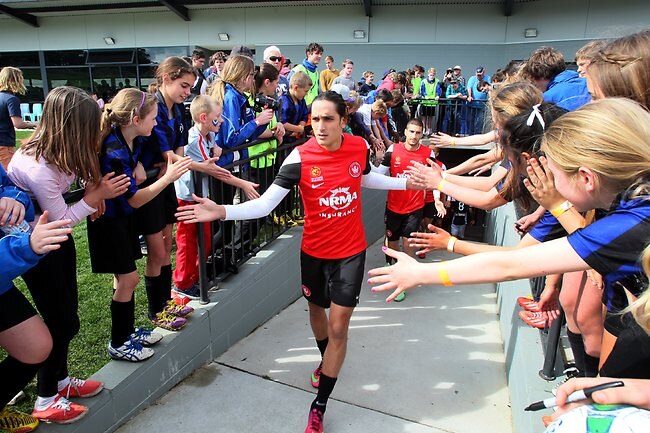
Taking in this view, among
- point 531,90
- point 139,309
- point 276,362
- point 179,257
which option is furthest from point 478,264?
point 139,309

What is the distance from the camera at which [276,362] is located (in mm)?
→ 3898

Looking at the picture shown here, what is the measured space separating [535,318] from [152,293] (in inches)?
111

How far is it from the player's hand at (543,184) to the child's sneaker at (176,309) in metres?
2.54

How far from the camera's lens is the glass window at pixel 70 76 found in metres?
21.2

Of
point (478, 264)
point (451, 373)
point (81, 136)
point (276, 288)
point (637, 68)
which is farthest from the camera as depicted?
point (276, 288)

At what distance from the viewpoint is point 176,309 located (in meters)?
3.56

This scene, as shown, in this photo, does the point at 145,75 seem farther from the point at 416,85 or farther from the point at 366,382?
the point at 366,382

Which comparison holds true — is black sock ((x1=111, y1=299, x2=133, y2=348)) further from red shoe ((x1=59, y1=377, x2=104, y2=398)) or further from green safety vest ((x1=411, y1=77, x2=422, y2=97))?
green safety vest ((x1=411, y1=77, x2=422, y2=97))

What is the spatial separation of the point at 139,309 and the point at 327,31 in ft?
52.3

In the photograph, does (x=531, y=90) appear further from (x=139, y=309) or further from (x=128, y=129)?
(x=139, y=309)

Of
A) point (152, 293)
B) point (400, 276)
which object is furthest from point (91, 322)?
point (400, 276)

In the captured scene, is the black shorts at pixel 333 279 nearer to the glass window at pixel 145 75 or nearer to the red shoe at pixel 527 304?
the red shoe at pixel 527 304

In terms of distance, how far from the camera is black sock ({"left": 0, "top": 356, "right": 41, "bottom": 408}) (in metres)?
2.27

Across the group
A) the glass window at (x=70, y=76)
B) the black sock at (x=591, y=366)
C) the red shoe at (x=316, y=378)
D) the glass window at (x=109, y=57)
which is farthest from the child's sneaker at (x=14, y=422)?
the glass window at (x=70, y=76)
